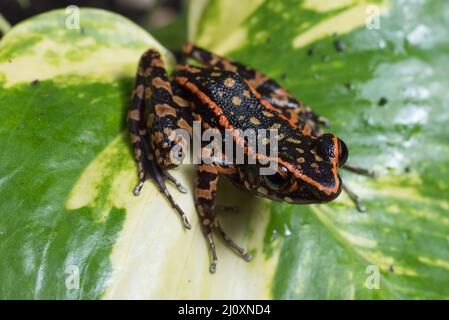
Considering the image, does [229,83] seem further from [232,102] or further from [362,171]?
[362,171]

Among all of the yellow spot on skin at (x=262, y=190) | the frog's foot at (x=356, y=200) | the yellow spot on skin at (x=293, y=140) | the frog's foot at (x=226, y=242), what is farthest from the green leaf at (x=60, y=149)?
the frog's foot at (x=356, y=200)

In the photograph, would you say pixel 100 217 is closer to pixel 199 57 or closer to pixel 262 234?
pixel 262 234

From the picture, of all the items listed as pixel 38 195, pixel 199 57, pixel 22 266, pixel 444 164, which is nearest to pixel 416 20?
pixel 444 164

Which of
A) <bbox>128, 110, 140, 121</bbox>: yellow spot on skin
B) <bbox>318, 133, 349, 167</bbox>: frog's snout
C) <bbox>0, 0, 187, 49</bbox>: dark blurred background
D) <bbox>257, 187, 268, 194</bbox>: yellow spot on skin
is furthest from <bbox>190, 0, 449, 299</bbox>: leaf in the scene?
<bbox>0, 0, 187, 49</bbox>: dark blurred background

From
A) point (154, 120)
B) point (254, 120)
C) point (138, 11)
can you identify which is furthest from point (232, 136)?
point (138, 11)

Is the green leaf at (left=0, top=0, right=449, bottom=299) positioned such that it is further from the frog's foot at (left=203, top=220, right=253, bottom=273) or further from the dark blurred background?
the dark blurred background
